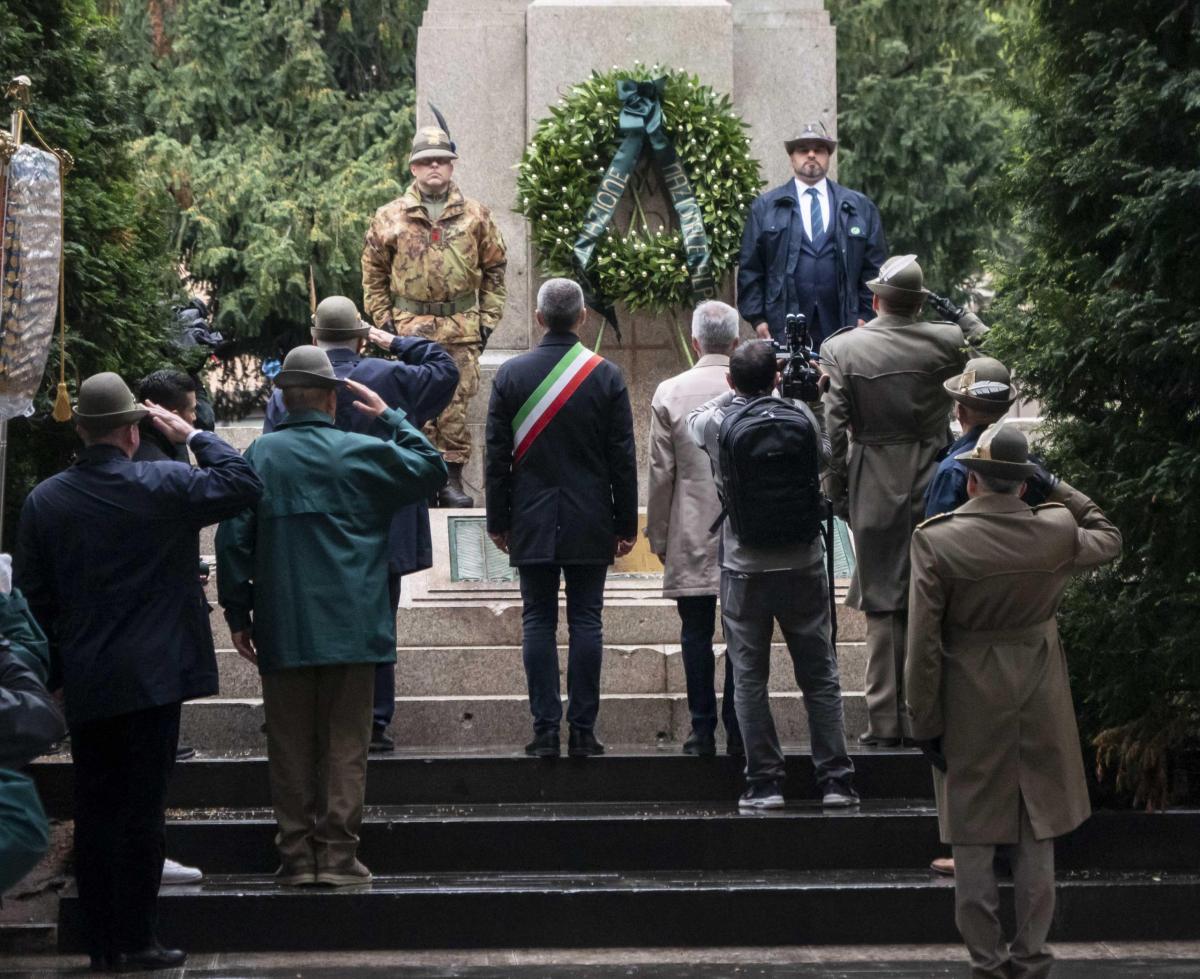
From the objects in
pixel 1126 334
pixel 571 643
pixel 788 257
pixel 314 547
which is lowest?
pixel 571 643

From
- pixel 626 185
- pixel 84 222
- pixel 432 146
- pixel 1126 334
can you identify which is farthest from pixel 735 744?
pixel 626 185

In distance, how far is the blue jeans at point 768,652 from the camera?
26.6ft

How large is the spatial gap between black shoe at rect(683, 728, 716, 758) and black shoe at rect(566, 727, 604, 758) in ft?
1.17

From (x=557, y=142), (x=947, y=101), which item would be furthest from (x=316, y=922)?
(x=947, y=101)

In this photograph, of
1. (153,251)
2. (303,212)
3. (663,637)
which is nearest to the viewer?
(663,637)

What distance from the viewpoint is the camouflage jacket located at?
39.9 feet

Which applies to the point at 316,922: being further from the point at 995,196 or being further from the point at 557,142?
the point at 557,142

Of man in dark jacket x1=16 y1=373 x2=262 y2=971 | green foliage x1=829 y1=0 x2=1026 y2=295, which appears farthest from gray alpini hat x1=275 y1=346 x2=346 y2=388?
green foliage x1=829 y1=0 x2=1026 y2=295

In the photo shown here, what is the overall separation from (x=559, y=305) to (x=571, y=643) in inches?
55.7

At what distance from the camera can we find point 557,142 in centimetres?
1287

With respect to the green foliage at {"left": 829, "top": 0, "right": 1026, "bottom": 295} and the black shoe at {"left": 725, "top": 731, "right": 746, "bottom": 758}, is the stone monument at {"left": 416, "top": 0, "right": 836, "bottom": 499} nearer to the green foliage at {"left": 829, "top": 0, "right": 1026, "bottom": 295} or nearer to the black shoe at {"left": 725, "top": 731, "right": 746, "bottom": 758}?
the black shoe at {"left": 725, "top": 731, "right": 746, "bottom": 758}

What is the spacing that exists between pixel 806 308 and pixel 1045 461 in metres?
3.73

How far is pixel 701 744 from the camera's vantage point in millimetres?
8680

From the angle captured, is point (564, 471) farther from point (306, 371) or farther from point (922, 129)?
point (922, 129)
